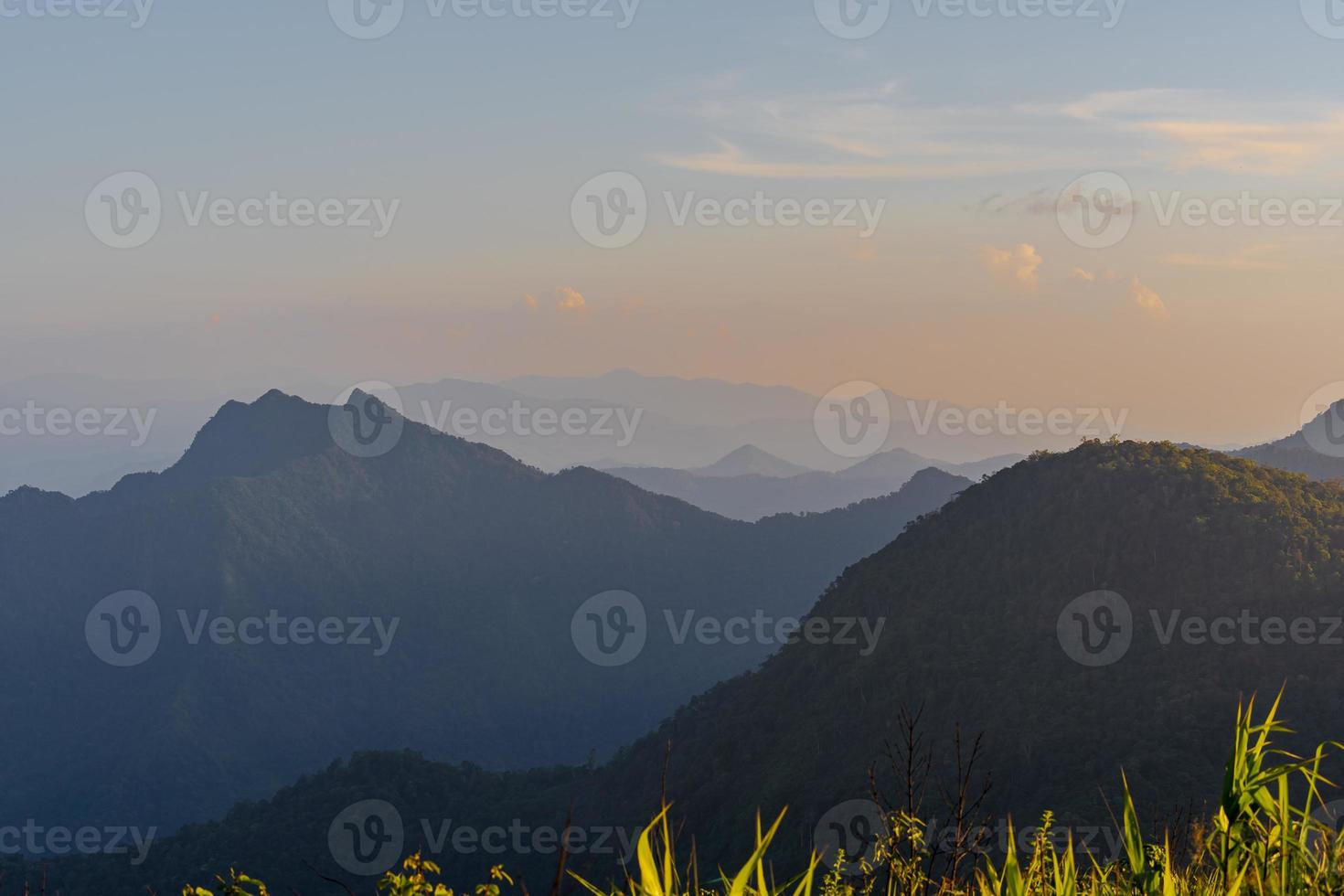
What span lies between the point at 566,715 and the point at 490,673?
1842 cm

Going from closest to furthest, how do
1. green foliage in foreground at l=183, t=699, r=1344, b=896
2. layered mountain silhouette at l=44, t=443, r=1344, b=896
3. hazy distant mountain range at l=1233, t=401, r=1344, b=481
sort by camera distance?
green foliage in foreground at l=183, t=699, r=1344, b=896 < layered mountain silhouette at l=44, t=443, r=1344, b=896 < hazy distant mountain range at l=1233, t=401, r=1344, b=481

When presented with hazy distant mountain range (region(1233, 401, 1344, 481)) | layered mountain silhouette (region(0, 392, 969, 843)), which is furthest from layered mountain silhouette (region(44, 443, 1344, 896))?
layered mountain silhouette (region(0, 392, 969, 843))

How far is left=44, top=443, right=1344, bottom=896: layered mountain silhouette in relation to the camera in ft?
189

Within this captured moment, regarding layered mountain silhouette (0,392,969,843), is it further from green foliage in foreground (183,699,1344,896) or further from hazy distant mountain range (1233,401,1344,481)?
green foliage in foreground (183,699,1344,896)

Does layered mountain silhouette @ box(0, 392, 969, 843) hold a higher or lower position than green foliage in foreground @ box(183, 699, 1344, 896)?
lower

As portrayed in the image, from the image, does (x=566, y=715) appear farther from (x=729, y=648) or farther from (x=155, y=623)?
(x=155, y=623)

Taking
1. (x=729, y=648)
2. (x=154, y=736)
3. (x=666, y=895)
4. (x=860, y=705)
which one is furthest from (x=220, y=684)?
(x=666, y=895)

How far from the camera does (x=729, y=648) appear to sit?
166000 millimetres

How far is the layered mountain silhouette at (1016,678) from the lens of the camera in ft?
189

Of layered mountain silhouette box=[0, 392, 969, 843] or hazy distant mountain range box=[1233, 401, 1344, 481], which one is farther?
layered mountain silhouette box=[0, 392, 969, 843]

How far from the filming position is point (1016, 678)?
66938 mm

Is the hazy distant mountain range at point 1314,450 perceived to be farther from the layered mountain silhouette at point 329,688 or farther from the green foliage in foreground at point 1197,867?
the green foliage in foreground at point 1197,867

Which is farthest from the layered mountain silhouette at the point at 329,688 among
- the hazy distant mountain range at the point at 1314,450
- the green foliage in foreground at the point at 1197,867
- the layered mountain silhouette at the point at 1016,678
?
the green foliage in foreground at the point at 1197,867

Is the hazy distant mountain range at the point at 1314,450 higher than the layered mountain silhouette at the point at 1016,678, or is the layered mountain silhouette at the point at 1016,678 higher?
the hazy distant mountain range at the point at 1314,450
